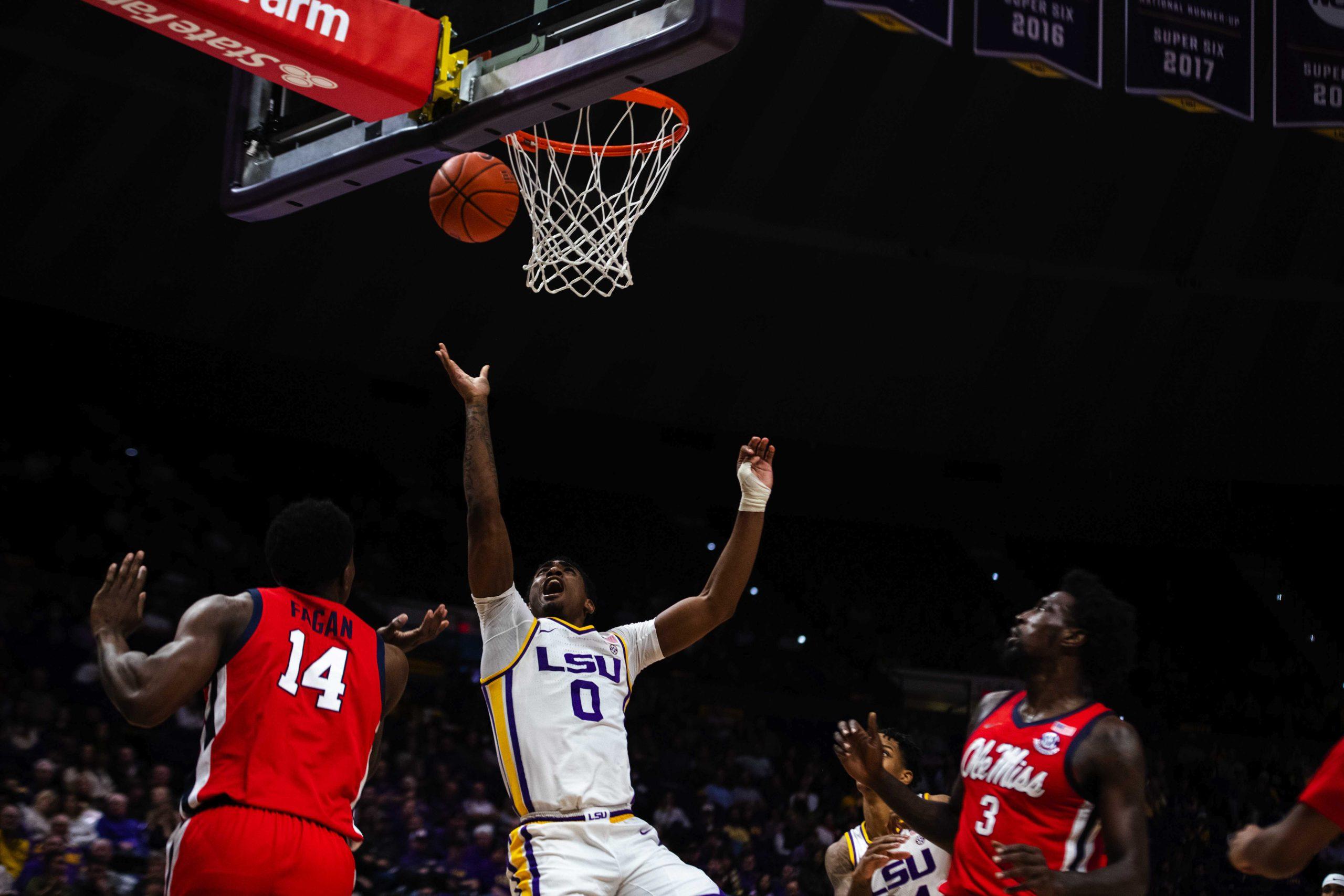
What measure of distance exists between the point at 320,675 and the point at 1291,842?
95.0 inches

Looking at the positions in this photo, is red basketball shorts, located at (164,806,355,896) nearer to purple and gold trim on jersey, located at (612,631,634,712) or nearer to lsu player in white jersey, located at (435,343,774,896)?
lsu player in white jersey, located at (435,343,774,896)

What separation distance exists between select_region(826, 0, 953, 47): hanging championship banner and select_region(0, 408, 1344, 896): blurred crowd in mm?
6939

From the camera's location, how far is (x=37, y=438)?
557 inches

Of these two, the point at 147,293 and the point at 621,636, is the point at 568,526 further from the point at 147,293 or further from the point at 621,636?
the point at 621,636

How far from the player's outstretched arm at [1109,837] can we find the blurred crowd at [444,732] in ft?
22.0

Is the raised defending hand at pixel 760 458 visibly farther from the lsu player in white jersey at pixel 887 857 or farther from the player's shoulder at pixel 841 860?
the player's shoulder at pixel 841 860

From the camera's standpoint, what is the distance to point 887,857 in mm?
5035

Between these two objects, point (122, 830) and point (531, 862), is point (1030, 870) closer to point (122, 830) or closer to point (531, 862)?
point (531, 862)

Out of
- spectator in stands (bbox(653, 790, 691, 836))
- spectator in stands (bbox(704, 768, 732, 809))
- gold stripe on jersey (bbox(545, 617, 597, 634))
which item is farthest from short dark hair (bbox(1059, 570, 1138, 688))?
spectator in stands (bbox(704, 768, 732, 809))

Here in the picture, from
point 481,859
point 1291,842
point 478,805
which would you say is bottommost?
point 478,805

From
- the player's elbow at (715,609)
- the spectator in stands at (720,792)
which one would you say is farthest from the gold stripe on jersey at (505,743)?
the spectator in stands at (720,792)

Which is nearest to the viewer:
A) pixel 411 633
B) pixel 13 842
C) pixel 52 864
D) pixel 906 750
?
pixel 411 633

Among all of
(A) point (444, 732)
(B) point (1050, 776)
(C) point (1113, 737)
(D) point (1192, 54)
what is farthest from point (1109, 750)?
(A) point (444, 732)

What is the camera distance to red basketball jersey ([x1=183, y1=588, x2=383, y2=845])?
3.48m
